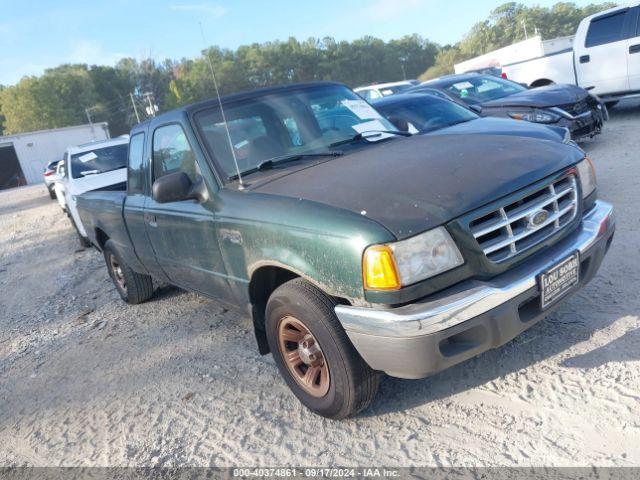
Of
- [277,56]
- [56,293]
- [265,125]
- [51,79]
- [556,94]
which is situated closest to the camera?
[265,125]

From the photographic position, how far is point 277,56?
289 feet

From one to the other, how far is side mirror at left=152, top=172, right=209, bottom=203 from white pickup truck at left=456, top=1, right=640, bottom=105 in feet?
31.5

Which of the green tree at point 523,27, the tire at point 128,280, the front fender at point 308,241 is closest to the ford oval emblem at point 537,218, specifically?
the front fender at point 308,241

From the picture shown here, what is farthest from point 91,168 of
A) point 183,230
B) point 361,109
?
point 361,109

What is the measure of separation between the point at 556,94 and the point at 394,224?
679cm

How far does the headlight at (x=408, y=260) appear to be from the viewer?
7.55 ft

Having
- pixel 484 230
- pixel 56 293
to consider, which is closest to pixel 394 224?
pixel 484 230

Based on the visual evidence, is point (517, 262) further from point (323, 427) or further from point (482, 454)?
point (323, 427)

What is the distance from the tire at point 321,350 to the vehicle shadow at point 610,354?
1.18 metres

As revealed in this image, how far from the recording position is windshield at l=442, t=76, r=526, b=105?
8867 millimetres

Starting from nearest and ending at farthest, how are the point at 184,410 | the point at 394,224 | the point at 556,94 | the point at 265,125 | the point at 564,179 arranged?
the point at 394,224, the point at 564,179, the point at 184,410, the point at 265,125, the point at 556,94

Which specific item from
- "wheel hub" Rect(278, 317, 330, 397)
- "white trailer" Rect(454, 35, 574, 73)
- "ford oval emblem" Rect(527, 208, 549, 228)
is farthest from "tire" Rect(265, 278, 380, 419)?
"white trailer" Rect(454, 35, 574, 73)

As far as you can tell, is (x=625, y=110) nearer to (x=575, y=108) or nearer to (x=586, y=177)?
(x=575, y=108)

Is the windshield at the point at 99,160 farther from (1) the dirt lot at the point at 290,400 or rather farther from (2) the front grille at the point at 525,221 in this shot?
(2) the front grille at the point at 525,221
